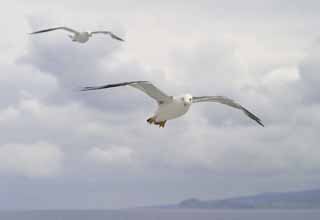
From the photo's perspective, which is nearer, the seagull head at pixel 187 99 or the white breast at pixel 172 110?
the seagull head at pixel 187 99

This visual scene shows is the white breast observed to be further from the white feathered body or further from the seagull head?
the seagull head

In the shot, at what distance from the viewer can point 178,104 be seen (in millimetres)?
30969

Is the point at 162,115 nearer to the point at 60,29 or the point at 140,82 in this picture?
the point at 140,82

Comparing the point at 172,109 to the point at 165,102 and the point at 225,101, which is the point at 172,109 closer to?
the point at 165,102

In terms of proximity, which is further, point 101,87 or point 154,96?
point 154,96

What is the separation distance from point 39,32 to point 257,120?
82.9ft

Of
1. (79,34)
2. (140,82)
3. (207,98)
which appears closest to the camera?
(140,82)

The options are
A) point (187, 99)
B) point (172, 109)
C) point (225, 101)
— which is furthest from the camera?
point (225, 101)

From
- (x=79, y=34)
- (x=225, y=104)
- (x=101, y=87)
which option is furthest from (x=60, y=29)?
(x=101, y=87)

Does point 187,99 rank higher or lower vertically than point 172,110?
higher

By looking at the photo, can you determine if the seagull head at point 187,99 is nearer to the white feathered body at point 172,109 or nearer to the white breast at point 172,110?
the white feathered body at point 172,109

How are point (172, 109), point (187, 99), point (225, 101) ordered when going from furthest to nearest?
1. point (225, 101)
2. point (172, 109)
3. point (187, 99)

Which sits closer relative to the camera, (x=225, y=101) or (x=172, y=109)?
(x=172, y=109)

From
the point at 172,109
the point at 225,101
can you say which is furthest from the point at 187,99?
the point at 225,101
